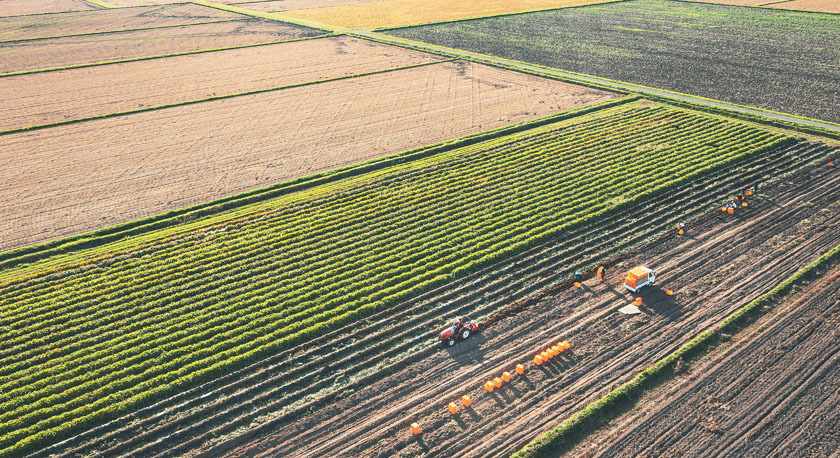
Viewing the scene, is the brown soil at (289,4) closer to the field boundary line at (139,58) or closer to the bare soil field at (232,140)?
the field boundary line at (139,58)

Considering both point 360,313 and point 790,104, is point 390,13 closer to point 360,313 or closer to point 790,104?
point 790,104

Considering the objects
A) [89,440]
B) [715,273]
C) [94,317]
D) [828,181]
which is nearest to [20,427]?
[89,440]

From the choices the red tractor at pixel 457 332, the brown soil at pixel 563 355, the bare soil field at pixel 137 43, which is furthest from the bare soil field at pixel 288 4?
the red tractor at pixel 457 332

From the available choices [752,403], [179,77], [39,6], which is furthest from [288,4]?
[752,403]

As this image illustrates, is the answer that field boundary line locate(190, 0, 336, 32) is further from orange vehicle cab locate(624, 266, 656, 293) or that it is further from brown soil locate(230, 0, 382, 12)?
orange vehicle cab locate(624, 266, 656, 293)

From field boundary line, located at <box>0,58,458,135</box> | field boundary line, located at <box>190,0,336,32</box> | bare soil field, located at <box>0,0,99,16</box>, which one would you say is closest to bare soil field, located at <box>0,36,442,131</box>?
field boundary line, located at <box>0,58,458,135</box>
